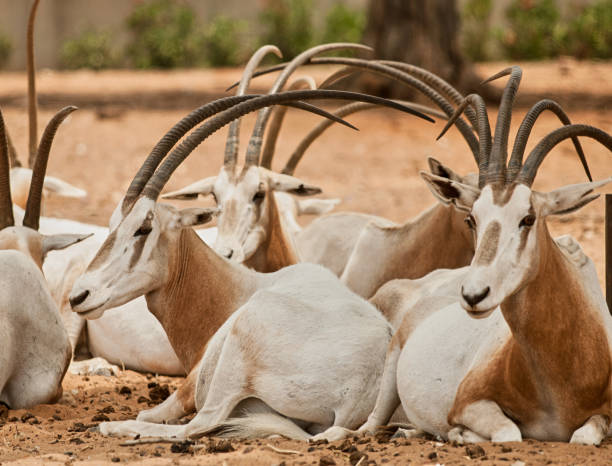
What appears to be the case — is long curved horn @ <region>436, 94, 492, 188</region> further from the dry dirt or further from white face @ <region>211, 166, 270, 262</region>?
white face @ <region>211, 166, 270, 262</region>

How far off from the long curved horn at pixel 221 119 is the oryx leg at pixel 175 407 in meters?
0.91

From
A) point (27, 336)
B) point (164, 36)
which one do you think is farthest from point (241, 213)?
point (164, 36)

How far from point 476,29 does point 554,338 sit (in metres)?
18.6

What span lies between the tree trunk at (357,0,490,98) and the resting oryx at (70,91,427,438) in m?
9.66

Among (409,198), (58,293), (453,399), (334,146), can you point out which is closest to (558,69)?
(334,146)

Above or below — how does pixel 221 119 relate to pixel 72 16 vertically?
above

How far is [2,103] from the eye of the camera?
16.8 meters

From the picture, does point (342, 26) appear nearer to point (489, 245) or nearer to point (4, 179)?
point (4, 179)

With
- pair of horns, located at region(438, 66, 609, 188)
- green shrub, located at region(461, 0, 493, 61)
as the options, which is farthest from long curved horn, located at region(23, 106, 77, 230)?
green shrub, located at region(461, 0, 493, 61)

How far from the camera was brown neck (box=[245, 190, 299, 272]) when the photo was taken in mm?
6660

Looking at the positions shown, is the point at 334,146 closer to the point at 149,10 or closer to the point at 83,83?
the point at 83,83

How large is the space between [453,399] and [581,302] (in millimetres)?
735

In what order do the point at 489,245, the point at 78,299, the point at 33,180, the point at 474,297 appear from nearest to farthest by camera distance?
the point at 474,297 < the point at 489,245 < the point at 78,299 < the point at 33,180

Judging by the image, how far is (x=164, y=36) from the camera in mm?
22719
